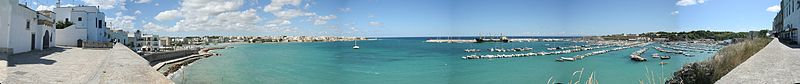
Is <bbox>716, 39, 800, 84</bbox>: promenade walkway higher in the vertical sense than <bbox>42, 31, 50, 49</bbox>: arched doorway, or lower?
lower

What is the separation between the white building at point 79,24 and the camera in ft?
64.5

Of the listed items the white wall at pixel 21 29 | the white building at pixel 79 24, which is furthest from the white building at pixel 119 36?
the white wall at pixel 21 29

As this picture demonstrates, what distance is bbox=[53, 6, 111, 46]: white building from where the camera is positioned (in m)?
19.7

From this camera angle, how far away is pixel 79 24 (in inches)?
806

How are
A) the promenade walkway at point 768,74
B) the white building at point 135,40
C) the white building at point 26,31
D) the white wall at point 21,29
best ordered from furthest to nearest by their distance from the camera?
the white building at point 135,40 < the white wall at point 21,29 < the white building at point 26,31 < the promenade walkway at point 768,74

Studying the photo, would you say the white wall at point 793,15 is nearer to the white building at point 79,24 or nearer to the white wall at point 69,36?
the white building at point 79,24

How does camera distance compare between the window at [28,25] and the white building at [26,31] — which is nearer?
the white building at [26,31]

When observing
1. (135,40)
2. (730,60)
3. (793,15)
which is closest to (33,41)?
(135,40)

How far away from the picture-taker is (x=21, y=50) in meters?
11.8

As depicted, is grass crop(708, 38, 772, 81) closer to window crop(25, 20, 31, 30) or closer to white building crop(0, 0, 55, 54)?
white building crop(0, 0, 55, 54)

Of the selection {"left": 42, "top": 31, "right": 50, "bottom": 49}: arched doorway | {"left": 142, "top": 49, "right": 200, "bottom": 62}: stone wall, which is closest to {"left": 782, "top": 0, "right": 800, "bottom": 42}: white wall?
{"left": 42, "top": 31, "right": 50, "bottom": 49}: arched doorway

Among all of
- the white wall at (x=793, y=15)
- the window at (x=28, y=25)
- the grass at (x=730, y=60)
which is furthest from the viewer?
the window at (x=28, y=25)

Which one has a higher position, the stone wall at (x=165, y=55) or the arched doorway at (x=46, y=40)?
the arched doorway at (x=46, y=40)

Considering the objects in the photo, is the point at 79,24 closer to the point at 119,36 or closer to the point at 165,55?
the point at 119,36
